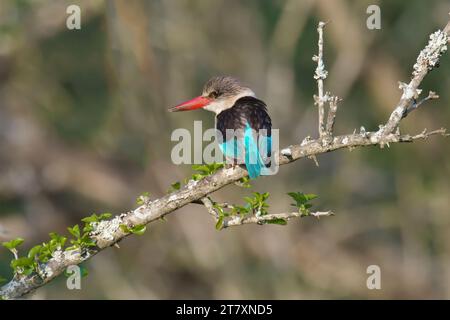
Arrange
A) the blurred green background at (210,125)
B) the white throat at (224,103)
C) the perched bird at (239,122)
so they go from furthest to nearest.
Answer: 1. the blurred green background at (210,125)
2. the white throat at (224,103)
3. the perched bird at (239,122)

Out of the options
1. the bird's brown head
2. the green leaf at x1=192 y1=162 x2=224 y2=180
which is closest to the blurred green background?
the bird's brown head

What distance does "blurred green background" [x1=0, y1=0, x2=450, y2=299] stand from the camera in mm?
9094

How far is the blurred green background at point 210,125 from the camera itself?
909 cm

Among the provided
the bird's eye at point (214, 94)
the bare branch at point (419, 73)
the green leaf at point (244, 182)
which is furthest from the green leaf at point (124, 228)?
the bird's eye at point (214, 94)

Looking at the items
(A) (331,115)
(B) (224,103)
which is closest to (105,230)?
(A) (331,115)

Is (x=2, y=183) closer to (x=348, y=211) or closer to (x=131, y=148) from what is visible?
(x=131, y=148)

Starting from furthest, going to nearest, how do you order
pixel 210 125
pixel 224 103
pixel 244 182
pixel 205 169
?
pixel 210 125, pixel 224 103, pixel 244 182, pixel 205 169

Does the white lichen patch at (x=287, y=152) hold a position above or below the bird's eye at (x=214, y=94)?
below

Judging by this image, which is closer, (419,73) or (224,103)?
(419,73)

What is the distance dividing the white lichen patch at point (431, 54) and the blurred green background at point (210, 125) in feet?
17.7

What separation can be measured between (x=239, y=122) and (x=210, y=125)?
18.5ft

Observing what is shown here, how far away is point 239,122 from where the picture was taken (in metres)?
4.61

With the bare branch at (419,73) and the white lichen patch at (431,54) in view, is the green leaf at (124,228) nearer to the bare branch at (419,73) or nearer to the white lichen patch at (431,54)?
the bare branch at (419,73)

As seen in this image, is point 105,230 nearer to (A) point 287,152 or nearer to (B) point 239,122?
(A) point 287,152
